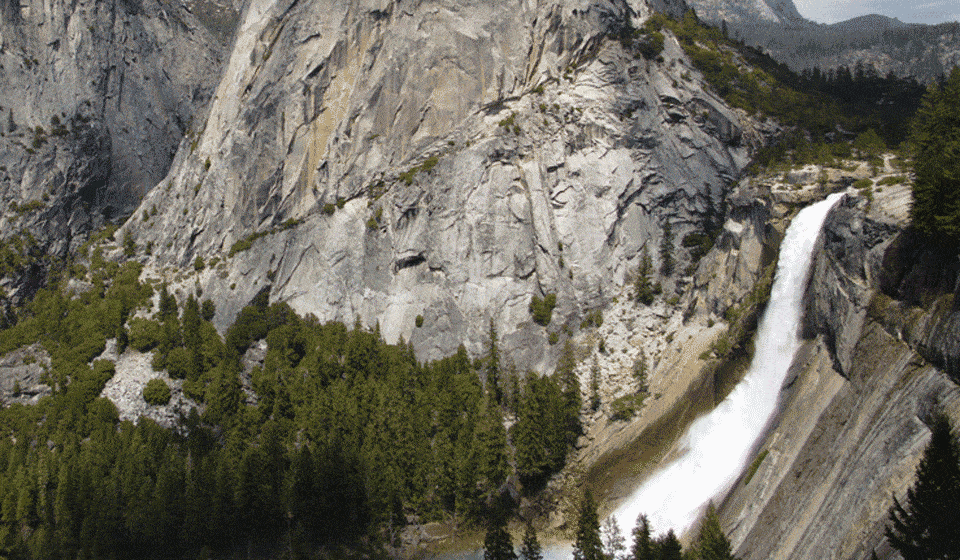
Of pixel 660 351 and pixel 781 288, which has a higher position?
pixel 781 288

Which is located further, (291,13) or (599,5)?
(291,13)

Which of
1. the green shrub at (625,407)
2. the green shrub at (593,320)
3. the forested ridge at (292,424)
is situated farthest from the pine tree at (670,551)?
the green shrub at (593,320)

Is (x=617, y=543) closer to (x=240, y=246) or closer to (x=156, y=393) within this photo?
(x=156, y=393)

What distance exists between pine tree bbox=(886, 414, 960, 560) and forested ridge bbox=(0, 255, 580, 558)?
39388 millimetres

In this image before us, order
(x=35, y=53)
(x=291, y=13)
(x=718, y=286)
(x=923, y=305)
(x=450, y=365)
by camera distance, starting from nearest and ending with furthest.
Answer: (x=923, y=305)
(x=718, y=286)
(x=450, y=365)
(x=291, y=13)
(x=35, y=53)

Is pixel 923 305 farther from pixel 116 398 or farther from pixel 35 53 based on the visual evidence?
pixel 35 53

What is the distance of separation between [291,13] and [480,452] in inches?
3199

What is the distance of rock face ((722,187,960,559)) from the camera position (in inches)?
1544

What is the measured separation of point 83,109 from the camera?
4779 inches

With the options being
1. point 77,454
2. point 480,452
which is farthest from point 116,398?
point 480,452

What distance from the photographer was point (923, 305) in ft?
146

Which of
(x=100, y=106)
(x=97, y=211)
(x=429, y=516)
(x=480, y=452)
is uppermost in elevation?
(x=100, y=106)

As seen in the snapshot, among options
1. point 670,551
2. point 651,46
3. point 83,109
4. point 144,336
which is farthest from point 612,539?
point 83,109

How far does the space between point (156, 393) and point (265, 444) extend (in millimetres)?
20405
